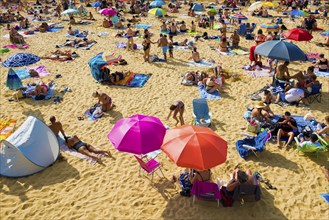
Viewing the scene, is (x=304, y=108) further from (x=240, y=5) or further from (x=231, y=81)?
(x=240, y=5)

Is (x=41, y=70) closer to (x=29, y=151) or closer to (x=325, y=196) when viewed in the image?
(x=29, y=151)

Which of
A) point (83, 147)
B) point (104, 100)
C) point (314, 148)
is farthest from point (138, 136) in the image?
point (314, 148)

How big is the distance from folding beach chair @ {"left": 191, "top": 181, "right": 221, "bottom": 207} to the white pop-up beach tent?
3.80 metres

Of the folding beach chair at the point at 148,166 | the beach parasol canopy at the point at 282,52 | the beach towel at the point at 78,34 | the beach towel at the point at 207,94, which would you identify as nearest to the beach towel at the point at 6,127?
the folding beach chair at the point at 148,166

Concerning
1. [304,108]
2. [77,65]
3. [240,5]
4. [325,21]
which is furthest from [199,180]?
[240,5]

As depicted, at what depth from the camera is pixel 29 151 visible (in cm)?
698

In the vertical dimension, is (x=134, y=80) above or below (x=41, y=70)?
below

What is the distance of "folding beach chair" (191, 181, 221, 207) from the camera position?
5.79 metres

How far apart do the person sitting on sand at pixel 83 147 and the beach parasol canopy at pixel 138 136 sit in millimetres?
1590

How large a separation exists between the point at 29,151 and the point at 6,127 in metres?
2.89

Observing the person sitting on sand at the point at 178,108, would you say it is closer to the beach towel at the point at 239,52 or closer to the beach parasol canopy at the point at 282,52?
the beach parasol canopy at the point at 282,52

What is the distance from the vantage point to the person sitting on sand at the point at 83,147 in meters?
7.59

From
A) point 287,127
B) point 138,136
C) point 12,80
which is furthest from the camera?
point 12,80

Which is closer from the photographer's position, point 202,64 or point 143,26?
point 202,64
